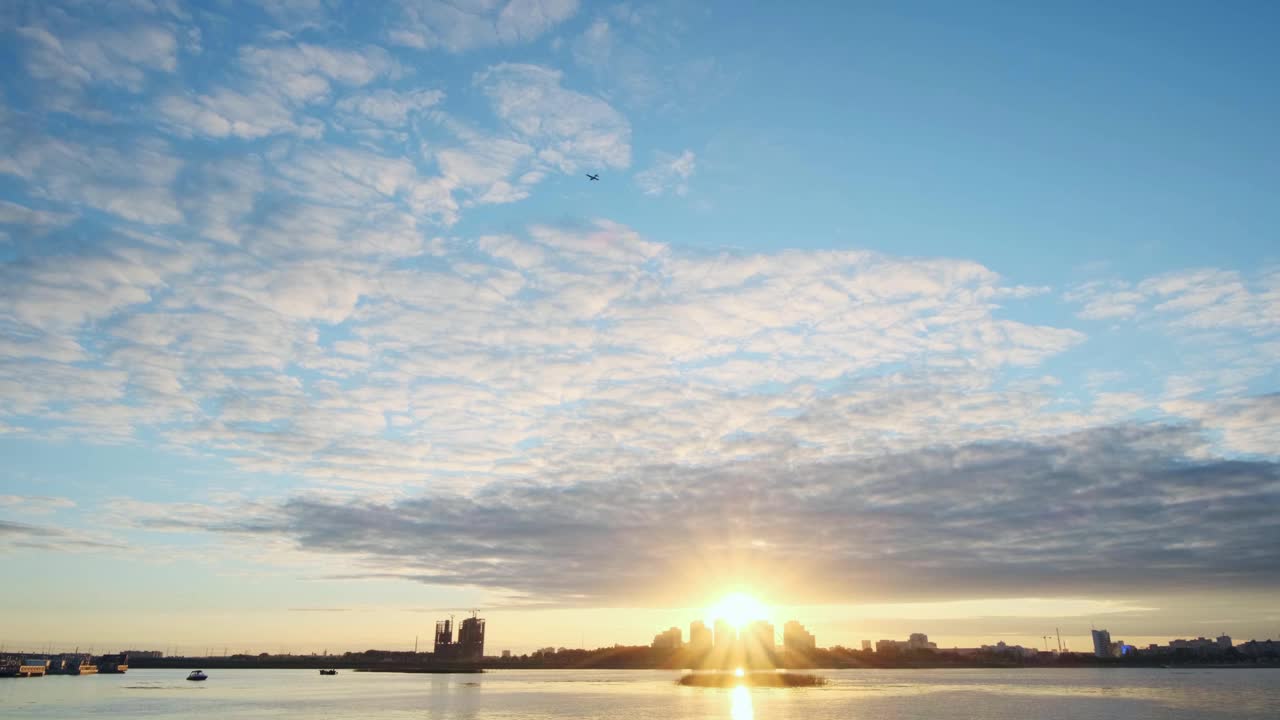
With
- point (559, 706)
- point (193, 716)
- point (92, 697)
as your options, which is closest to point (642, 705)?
point (559, 706)

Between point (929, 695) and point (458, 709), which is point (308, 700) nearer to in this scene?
point (458, 709)

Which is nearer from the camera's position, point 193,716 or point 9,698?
point 193,716

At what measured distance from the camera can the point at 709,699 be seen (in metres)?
180

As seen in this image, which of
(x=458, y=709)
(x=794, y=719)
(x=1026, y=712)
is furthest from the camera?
(x=458, y=709)

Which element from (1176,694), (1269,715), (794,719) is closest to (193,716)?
(794,719)

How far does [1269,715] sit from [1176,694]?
7404 cm

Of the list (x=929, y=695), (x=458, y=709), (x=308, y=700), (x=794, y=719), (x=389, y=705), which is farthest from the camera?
(x=929, y=695)

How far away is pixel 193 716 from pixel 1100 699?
182988 mm

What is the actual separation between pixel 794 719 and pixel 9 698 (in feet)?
573

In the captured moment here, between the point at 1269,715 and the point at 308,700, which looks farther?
the point at 308,700

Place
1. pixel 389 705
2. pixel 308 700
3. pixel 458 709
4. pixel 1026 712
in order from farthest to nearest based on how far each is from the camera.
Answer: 1. pixel 308 700
2. pixel 389 705
3. pixel 458 709
4. pixel 1026 712

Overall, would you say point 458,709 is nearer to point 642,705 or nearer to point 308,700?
point 642,705

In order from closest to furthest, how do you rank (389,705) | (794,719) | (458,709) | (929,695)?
(794,719) → (458,709) → (389,705) → (929,695)

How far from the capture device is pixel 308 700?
565 feet
